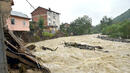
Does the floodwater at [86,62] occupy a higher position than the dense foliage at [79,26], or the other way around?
the dense foliage at [79,26]

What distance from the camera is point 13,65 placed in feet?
11.4

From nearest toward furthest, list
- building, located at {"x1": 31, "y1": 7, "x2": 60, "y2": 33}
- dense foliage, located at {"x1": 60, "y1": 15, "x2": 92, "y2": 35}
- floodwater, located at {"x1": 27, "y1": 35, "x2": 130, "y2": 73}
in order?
floodwater, located at {"x1": 27, "y1": 35, "x2": 130, "y2": 73} < building, located at {"x1": 31, "y1": 7, "x2": 60, "y2": 33} < dense foliage, located at {"x1": 60, "y1": 15, "x2": 92, "y2": 35}

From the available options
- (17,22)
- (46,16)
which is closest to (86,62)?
(17,22)

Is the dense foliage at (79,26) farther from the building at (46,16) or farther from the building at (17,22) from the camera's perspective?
the building at (17,22)

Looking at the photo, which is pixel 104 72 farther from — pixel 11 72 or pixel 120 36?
pixel 120 36

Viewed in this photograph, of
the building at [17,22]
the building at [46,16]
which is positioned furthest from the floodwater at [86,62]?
the building at [46,16]

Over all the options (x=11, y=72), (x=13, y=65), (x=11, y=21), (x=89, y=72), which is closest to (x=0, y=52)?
(x=11, y=72)

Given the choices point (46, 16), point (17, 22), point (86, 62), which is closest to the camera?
point (86, 62)

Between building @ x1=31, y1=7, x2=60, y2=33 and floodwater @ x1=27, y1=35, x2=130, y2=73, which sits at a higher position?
building @ x1=31, y1=7, x2=60, y2=33

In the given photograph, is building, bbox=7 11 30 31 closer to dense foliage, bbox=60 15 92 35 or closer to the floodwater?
the floodwater

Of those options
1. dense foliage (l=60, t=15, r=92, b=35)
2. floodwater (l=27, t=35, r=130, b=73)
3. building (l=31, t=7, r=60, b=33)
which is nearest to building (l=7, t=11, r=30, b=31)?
floodwater (l=27, t=35, r=130, b=73)

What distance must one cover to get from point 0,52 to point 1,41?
21 cm

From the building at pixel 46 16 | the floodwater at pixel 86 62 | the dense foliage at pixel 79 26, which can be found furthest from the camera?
the dense foliage at pixel 79 26

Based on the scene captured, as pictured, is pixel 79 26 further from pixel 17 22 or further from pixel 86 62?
pixel 86 62
